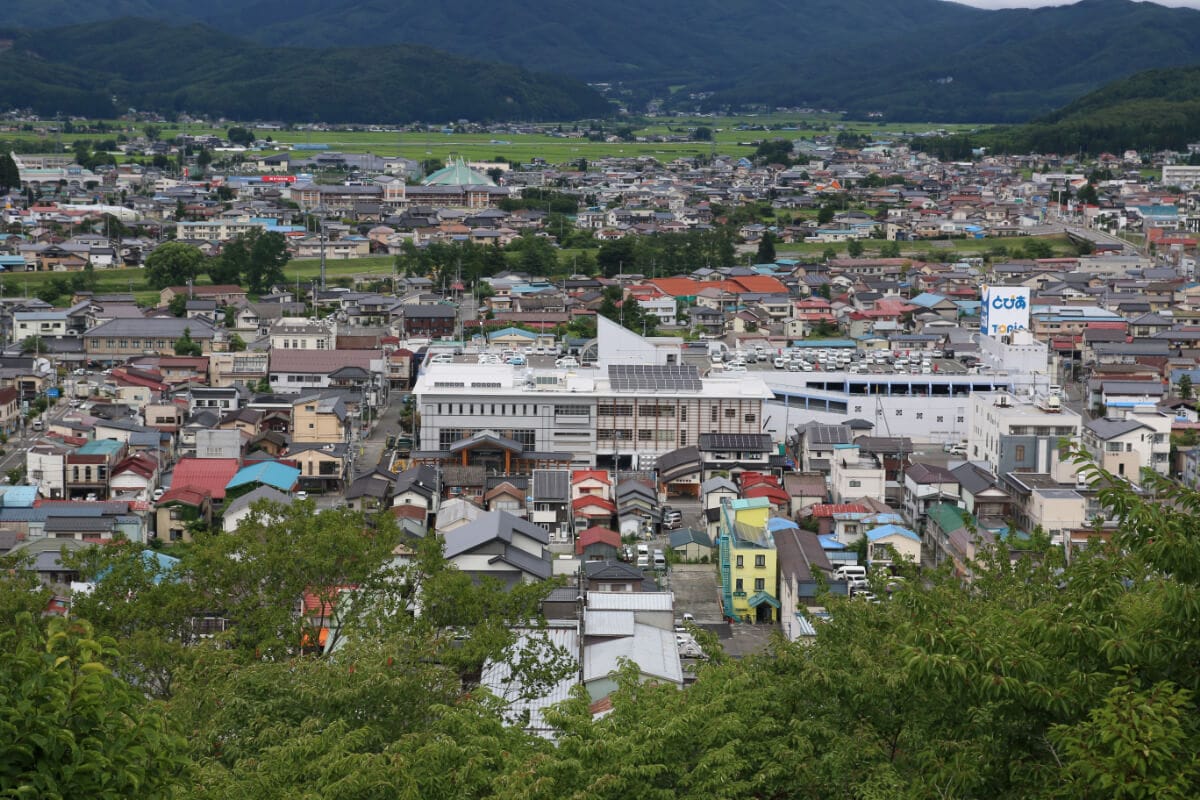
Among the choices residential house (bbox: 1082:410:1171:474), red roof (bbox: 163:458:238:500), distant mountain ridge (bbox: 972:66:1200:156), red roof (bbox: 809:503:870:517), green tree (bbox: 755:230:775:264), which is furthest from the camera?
distant mountain ridge (bbox: 972:66:1200:156)

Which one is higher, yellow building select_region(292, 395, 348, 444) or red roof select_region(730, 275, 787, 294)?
red roof select_region(730, 275, 787, 294)

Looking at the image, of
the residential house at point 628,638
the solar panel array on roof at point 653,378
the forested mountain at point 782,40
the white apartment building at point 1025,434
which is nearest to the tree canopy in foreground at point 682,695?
the residential house at point 628,638

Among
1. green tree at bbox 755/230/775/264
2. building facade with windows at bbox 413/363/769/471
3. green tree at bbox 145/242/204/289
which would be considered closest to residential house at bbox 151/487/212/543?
building facade with windows at bbox 413/363/769/471

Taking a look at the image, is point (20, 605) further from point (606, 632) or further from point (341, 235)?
point (341, 235)

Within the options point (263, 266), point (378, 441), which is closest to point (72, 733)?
point (378, 441)

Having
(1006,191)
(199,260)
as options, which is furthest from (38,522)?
(1006,191)

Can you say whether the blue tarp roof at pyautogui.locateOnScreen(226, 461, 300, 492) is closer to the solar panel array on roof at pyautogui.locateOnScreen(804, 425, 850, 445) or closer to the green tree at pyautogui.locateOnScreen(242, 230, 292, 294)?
the solar panel array on roof at pyautogui.locateOnScreen(804, 425, 850, 445)

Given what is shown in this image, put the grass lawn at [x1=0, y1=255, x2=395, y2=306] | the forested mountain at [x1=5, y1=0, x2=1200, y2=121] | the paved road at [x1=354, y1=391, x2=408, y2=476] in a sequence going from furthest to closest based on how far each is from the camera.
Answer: the forested mountain at [x1=5, y1=0, x2=1200, y2=121], the grass lawn at [x1=0, y1=255, x2=395, y2=306], the paved road at [x1=354, y1=391, x2=408, y2=476]
